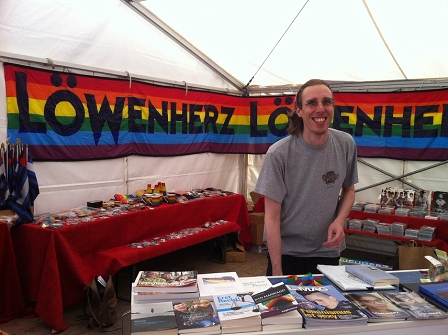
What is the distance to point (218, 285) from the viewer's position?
157 cm

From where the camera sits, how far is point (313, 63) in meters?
5.21

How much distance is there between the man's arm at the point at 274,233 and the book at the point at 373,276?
0.32 meters

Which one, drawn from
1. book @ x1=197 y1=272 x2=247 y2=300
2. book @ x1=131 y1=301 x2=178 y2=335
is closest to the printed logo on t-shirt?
book @ x1=197 y1=272 x2=247 y2=300

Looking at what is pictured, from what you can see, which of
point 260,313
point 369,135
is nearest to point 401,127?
point 369,135

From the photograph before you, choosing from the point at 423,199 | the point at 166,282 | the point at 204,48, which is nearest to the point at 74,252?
the point at 166,282

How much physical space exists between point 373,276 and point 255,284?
0.51 m

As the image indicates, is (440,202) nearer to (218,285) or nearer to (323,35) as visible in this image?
(323,35)

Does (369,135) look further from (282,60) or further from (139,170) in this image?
(139,170)

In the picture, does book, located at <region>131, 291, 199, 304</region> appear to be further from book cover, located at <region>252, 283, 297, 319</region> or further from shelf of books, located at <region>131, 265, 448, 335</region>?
book cover, located at <region>252, 283, 297, 319</region>

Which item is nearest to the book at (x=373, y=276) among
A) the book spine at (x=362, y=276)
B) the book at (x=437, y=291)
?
the book spine at (x=362, y=276)

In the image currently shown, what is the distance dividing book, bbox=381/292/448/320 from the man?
0.40m

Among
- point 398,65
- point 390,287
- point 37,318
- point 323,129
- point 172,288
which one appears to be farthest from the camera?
point 398,65

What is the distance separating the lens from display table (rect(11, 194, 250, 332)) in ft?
10.6

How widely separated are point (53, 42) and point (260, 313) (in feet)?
11.5
